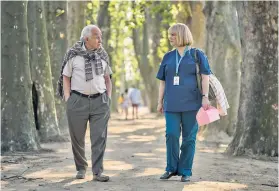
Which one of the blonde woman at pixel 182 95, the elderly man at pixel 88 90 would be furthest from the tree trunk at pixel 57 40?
the blonde woman at pixel 182 95

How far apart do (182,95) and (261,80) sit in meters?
4.21

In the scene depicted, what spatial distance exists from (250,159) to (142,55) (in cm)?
2759

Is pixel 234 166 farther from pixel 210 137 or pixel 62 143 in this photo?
pixel 210 137

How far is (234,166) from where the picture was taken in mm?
10508

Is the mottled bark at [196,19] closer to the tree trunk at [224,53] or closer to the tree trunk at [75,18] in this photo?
the tree trunk at [224,53]

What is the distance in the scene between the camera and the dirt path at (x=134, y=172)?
25.5 feet

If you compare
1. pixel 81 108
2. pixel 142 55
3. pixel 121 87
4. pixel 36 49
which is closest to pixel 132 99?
pixel 142 55

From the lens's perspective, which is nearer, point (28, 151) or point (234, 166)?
point (234, 166)

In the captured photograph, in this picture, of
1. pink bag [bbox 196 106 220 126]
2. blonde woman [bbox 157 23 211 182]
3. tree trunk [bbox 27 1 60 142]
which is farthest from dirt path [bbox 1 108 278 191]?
tree trunk [bbox 27 1 60 142]

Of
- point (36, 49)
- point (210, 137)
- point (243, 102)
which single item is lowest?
point (210, 137)

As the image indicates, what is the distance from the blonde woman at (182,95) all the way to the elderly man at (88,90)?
30.2 inches

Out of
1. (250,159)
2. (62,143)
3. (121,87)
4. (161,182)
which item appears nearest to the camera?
(161,182)

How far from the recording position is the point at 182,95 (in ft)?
26.2

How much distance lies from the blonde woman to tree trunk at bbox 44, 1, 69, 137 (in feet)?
31.7
